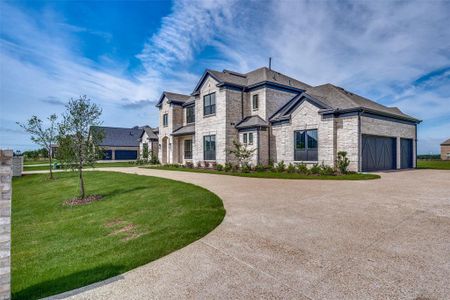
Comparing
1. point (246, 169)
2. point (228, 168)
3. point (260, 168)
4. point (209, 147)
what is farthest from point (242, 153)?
point (209, 147)

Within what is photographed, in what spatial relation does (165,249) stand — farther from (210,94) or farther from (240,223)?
(210,94)

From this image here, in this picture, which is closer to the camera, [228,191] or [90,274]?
[90,274]

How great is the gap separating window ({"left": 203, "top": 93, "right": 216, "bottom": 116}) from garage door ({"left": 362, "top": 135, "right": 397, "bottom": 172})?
44.2 feet

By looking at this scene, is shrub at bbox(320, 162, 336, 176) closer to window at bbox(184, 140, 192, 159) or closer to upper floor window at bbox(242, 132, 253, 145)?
upper floor window at bbox(242, 132, 253, 145)

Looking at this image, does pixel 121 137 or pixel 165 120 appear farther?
pixel 121 137

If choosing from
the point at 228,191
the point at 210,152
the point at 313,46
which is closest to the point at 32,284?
the point at 228,191

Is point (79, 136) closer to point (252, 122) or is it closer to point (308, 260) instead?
point (308, 260)

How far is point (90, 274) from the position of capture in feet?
12.2

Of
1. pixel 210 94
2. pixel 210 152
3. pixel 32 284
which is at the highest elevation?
pixel 210 94

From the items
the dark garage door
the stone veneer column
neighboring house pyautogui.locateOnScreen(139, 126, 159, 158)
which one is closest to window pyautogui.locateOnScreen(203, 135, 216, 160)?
neighboring house pyautogui.locateOnScreen(139, 126, 159, 158)

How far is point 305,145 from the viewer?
19031mm

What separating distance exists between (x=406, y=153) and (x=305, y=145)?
1079 centimetres

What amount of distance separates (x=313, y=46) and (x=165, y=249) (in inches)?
653

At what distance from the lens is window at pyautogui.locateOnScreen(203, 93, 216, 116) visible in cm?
2391
